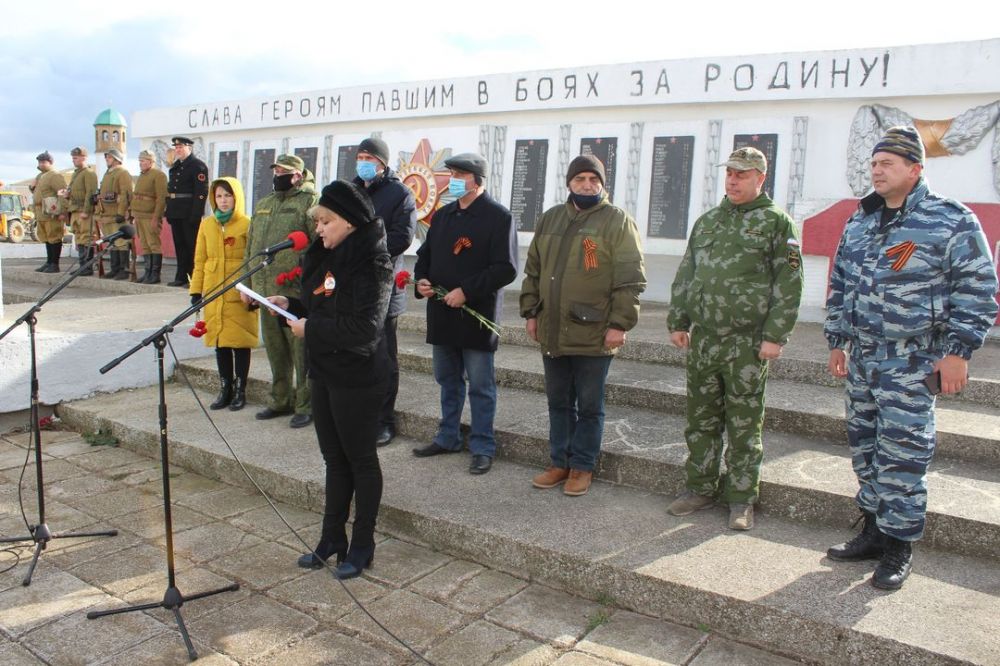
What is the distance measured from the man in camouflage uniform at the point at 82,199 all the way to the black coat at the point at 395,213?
8.35m

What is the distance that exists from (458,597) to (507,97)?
22.7ft

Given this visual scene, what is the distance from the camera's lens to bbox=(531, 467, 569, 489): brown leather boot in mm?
4258

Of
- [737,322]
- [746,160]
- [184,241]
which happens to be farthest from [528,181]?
[737,322]

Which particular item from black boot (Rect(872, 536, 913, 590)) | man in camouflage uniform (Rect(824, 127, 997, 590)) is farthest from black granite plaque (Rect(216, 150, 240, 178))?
black boot (Rect(872, 536, 913, 590))

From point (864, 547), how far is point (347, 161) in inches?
341

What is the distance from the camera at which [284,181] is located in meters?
5.31

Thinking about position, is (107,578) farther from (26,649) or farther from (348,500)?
(348,500)

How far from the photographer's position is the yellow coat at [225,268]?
572 centimetres

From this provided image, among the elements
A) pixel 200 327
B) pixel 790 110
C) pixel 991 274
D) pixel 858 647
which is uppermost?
pixel 790 110

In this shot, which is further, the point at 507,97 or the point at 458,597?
the point at 507,97

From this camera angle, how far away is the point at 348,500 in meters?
3.70

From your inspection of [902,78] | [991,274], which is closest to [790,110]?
[902,78]

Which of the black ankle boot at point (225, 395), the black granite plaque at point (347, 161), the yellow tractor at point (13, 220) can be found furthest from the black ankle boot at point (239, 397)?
the yellow tractor at point (13, 220)

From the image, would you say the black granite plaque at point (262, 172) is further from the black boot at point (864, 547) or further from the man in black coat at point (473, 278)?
the black boot at point (864, 547)
